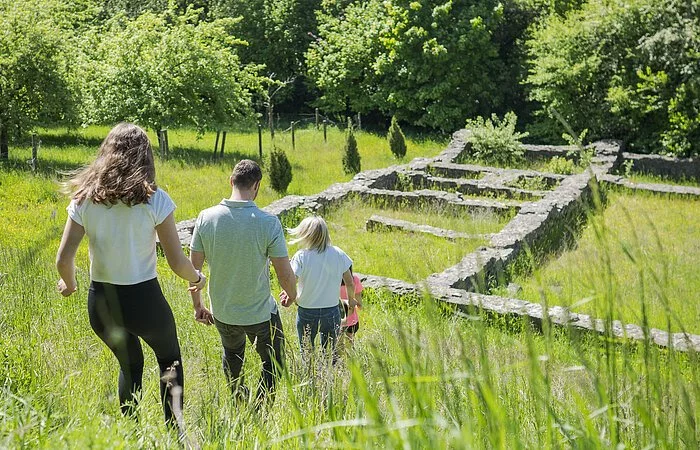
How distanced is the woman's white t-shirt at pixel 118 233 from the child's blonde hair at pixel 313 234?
4.71 ft

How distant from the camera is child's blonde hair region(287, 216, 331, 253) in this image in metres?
5.24

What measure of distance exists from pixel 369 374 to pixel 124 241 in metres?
1.51

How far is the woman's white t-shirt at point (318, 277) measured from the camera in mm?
5305

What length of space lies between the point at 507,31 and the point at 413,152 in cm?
647

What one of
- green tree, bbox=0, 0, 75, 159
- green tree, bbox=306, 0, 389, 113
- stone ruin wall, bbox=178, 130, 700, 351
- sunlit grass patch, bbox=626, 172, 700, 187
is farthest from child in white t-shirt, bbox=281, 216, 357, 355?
green tree, bbox=306, 0, 389, 113

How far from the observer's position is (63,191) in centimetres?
407

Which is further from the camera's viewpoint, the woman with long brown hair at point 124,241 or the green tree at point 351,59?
the green tree at point 351,59

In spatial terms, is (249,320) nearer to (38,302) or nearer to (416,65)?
(38,302)

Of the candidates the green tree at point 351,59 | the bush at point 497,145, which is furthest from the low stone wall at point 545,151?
the green tree at point 351,59

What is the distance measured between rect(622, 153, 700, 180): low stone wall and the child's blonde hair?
14.2 meters

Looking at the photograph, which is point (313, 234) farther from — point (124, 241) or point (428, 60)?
point (428, 60)

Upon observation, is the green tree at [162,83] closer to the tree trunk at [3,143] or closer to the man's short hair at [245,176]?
the tree trunk at [3,143]

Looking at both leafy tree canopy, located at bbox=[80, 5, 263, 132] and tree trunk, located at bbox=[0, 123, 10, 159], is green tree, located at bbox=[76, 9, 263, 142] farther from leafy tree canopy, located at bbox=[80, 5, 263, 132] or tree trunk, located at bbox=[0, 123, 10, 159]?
tree trunk, located at bbox=[0, 123, 10, 159]

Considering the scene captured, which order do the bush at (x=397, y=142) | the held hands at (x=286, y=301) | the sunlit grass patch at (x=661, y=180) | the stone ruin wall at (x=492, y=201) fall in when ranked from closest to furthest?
1. the held hands at (x=286, y=301)
2. the stone ruin wall at (x=492, y=201)
3. the sunlit grass patch at (x=661, y=180)
4. the bush at (x=397, y=142)
